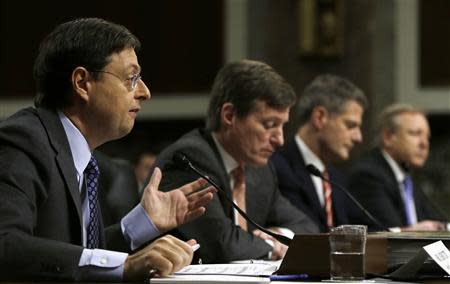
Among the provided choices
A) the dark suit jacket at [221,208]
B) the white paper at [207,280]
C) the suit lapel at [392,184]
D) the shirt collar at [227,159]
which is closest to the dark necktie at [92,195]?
the white paper at [207,280]

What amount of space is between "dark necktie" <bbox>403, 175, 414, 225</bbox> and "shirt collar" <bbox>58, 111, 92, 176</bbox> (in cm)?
320

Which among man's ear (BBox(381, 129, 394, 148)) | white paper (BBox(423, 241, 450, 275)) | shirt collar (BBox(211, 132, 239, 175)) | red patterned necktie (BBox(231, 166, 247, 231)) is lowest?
man's ear (BBox(381, 129, 394, 148))

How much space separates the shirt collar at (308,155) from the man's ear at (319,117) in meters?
0.18

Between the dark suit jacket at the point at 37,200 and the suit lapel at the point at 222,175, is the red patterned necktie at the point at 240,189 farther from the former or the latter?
the dark suit jacket at the point at 37,200

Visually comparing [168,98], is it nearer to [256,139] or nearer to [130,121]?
[256,139]

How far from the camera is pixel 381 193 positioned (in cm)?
532

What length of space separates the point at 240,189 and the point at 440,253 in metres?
1.52

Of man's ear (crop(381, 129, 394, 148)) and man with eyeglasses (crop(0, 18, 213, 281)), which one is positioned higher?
man with eyeglasses (crop(0, 18, 213, 281))

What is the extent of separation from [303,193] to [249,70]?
112 centimetres

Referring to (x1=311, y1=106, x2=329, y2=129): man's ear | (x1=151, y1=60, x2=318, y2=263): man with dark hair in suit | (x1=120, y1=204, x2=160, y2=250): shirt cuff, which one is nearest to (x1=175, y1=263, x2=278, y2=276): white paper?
(x1=120, y1=204, x2=160, y2=250): shirt cuff

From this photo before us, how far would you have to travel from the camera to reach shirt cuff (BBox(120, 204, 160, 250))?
8.78 feet

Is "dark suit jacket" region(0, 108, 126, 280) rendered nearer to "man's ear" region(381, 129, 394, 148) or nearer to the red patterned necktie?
the red patterned necktie

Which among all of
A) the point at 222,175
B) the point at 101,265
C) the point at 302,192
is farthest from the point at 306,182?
the point at 101,265

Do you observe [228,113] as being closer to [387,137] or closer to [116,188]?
[116,188]
